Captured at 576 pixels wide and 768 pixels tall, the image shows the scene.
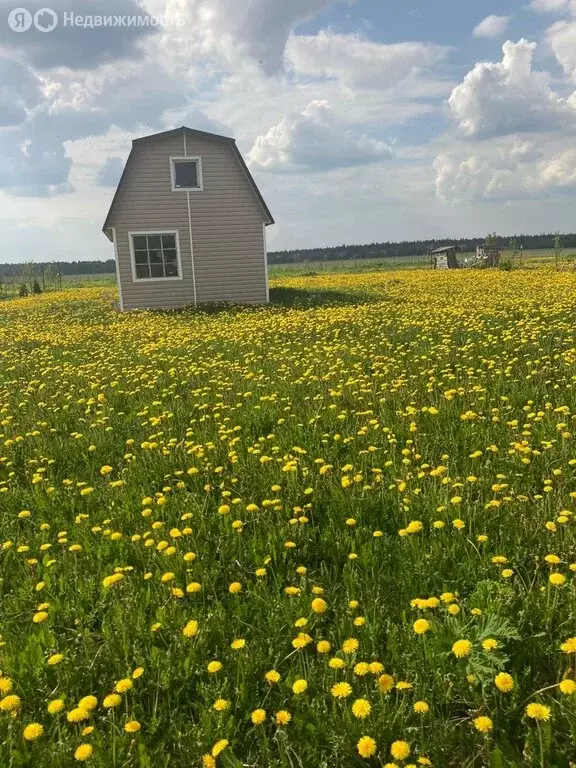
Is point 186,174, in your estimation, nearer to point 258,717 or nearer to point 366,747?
point 258,717

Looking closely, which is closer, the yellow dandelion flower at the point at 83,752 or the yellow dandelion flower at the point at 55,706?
the yellow dandelion flower at the point at 83,752

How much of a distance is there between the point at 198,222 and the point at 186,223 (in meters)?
0.46

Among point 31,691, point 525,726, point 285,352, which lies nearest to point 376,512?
point 525,726

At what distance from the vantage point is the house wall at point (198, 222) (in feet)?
69.3

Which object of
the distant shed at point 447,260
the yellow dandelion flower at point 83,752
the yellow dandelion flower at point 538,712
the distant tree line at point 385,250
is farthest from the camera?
the distant tree line at point 385,250

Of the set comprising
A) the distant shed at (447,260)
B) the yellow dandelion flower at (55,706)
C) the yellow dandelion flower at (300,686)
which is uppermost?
the distant shed at (447,260)

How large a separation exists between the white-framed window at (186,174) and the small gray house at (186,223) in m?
0.04

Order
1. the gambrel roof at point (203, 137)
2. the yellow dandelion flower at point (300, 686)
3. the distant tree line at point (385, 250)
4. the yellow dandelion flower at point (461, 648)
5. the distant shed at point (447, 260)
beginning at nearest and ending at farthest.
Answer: the yellow dandelion flower at point (300, 686)
the yellow dandelion flower at point (461, 648)
the gambrel roof at point (203, 137)
the distant shed at point (447, 260)
the distant tree line at point (385, 250)

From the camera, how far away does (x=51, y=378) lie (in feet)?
32.1

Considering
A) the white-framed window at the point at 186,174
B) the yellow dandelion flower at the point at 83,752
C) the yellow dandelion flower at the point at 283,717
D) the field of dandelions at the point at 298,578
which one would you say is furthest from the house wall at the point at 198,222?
the yellow dandelion flower at the point at 283,717

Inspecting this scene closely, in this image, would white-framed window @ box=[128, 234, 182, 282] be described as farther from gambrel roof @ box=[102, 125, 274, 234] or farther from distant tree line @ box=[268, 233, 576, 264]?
distant tree line @ box=[268, 233, 576, 264]

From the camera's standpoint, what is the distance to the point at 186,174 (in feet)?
70.9

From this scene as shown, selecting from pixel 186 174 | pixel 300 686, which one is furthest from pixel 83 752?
pixel 186 174

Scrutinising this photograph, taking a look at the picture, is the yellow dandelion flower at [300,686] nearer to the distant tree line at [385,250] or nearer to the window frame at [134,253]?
the window frame at [134,253]
